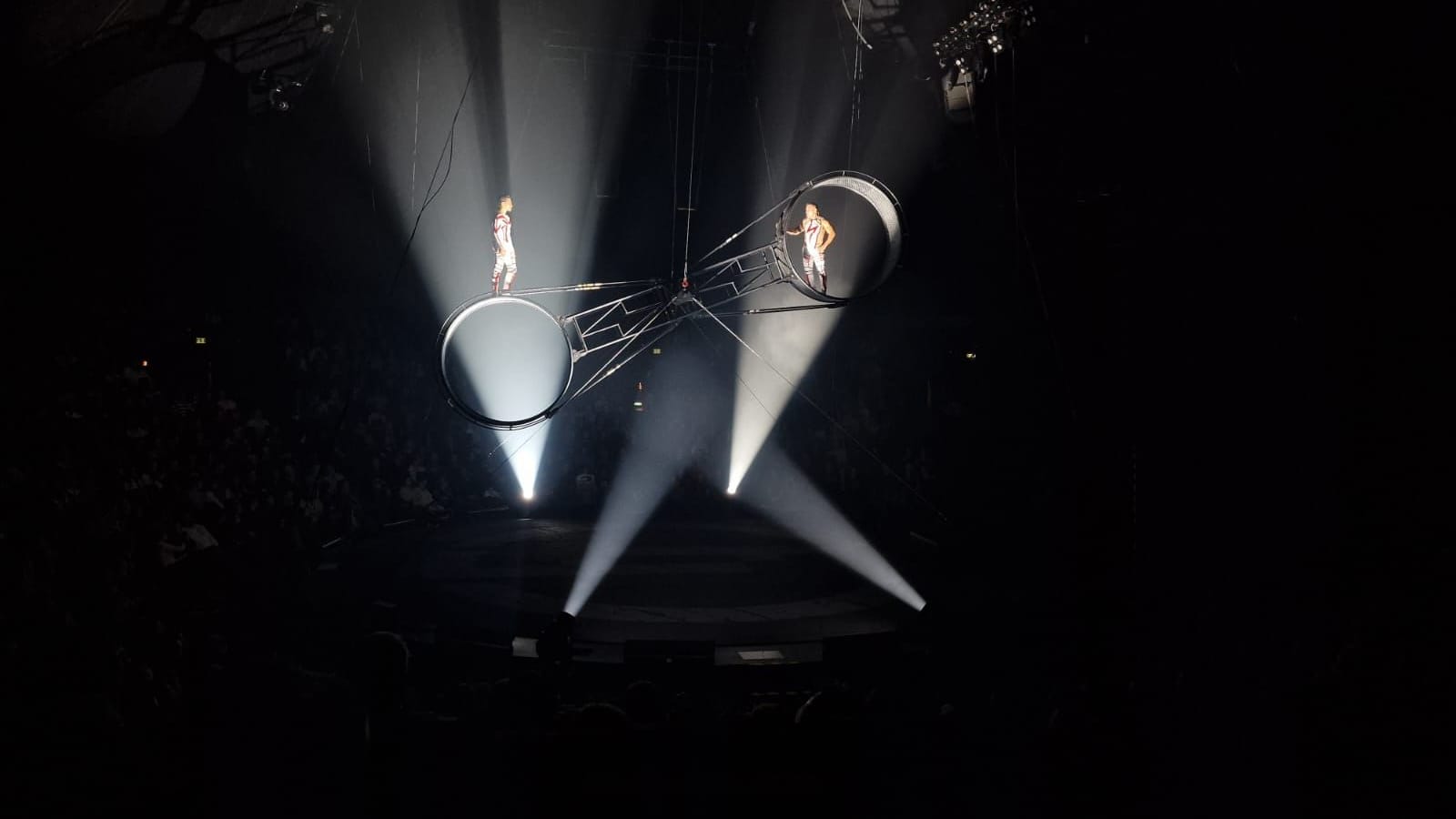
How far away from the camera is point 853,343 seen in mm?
14305

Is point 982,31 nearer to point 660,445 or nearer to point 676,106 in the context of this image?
point 676,106

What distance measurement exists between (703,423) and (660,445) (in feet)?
2.72

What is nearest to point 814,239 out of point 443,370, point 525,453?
point 443,370

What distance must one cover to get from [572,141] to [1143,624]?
28.1 ft

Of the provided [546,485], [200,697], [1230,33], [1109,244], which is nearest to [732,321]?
[546,485]

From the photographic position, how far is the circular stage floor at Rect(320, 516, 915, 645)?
718 cm

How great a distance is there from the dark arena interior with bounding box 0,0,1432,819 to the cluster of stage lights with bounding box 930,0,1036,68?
5 cm

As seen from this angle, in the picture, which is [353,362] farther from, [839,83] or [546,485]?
[839,83]

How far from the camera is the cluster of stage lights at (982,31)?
7.74 meters

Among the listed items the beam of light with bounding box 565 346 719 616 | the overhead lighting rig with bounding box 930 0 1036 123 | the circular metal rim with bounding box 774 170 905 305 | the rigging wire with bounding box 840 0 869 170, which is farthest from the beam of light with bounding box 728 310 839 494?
the circular metal rim with bounding box 774 170 905 305

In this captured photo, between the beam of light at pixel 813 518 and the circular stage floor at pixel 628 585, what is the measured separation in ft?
0.76

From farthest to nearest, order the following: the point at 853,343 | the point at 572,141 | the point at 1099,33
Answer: the point at 853,343, the point at 572,141, the point at 1099,33

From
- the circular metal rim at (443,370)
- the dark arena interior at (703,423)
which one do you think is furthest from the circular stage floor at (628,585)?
the circular metal rim at (443,370)

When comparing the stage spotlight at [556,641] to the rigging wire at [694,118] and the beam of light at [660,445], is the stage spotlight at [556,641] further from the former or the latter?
the beam of light at [660,445]
